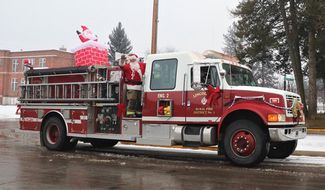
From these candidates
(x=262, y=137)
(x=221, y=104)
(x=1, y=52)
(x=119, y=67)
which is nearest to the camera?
(x=262, y=137)

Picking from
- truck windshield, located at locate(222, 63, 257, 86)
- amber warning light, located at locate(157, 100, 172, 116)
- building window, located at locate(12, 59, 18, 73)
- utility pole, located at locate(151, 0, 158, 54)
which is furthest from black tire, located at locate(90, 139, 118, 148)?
building window, located at locate(12, 59, 18, 73)

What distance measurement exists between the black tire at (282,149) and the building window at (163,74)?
3060mm

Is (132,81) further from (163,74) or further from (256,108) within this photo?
(256,108)

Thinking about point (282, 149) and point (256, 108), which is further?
point (282, 149)

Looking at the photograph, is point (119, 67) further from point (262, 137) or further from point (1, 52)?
point (1, 52)

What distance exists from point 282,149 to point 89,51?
6470 millimetres

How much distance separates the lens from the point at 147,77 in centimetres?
1157

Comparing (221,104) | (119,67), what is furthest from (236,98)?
(119,67)

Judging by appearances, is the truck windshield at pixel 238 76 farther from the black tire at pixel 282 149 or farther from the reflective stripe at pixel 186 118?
the black tire at pixel 282 149

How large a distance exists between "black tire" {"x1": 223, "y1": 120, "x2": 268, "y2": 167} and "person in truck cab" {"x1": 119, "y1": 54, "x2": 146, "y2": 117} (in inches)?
113

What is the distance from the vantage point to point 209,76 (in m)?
10.5

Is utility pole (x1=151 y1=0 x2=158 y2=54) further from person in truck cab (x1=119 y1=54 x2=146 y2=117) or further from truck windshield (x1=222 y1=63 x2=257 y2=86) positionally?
truck windshield (x1=222 y1=63 x2=257 y2=86)

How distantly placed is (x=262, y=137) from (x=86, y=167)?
398cm

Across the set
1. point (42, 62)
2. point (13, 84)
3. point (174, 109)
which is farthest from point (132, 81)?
point (13, 84)
